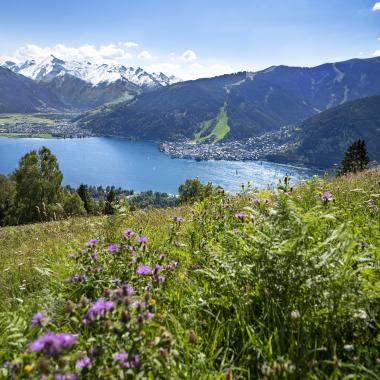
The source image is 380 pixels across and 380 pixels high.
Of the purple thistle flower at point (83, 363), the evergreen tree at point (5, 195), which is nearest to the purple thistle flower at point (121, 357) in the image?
the purple thistle flower at point (83, 363)

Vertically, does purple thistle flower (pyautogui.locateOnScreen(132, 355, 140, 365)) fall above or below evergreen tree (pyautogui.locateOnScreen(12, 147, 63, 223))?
above


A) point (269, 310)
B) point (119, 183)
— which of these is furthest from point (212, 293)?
point (119, 183)

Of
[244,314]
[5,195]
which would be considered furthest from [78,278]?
[5,195]

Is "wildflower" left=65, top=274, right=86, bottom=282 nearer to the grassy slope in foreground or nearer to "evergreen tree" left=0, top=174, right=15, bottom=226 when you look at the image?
the grassy slope in foreground

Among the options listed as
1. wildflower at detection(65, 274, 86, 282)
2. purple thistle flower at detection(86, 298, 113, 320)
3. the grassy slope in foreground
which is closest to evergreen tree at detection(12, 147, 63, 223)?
wildflower at detection(65, 274, 86, 282)

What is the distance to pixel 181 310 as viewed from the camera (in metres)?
3.28

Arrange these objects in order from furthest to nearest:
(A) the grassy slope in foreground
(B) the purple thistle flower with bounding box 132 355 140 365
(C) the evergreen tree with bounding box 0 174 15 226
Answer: (C) the evergreen tree with bounding box 0 174 15 226
(A) the grassy slope in foreground
(B) the purple thistle flower with bounding box 132 355 140 365

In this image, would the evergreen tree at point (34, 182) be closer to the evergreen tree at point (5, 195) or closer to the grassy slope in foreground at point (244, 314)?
the evergreen tree at point (5, 195)

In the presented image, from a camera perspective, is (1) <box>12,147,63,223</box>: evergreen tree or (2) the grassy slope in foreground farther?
(1) <box>12,147,63,223</box>: evergreen tree

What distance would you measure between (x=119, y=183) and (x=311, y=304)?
177 metres

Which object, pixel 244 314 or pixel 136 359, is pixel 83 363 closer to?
pixel 136 359

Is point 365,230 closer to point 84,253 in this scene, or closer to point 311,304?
point 311,304

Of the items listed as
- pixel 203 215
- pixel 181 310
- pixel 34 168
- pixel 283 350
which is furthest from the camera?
pixel 34 168

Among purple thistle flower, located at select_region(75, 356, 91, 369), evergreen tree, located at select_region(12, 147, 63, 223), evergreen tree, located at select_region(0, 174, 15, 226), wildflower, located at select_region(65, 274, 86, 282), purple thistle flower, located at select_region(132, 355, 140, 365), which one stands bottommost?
evergreen tree, located at select_region(0, 174, 15, 226)
